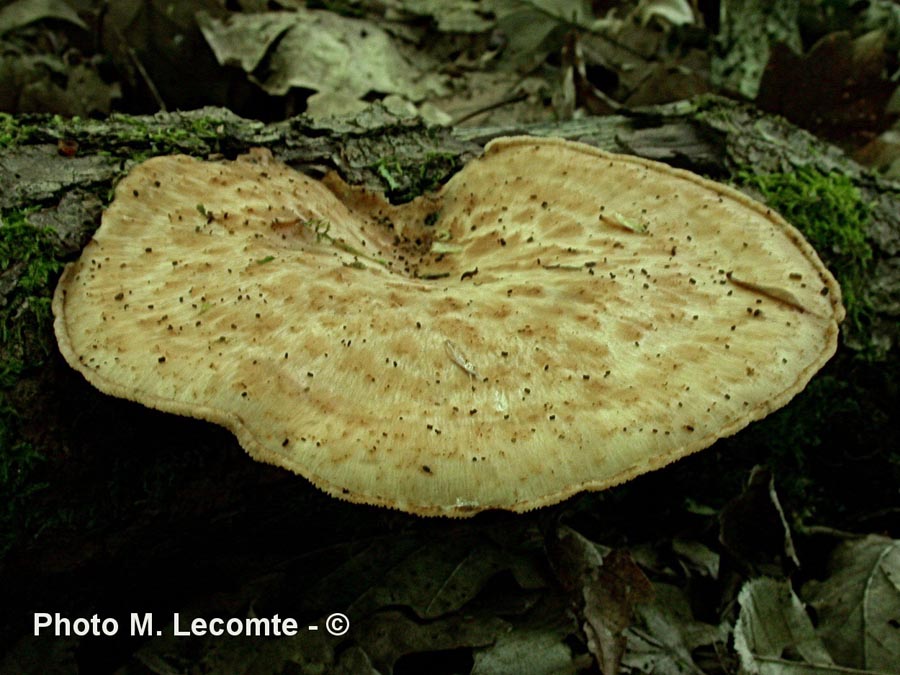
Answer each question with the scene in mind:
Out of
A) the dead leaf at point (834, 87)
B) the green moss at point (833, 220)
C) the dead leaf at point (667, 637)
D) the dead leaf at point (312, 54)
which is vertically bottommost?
the dead leaf at point (667, 637)

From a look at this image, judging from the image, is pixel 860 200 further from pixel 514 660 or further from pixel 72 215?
pixel 72 215

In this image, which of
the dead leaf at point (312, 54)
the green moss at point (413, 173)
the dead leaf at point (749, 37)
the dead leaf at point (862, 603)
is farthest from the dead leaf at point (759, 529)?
the dead leaf at point (749, 37)

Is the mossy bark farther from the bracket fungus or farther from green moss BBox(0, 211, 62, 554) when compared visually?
the bracket fungus

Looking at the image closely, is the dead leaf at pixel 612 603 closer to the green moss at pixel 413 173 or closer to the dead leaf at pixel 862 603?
the dead leaf at pixel 862 603

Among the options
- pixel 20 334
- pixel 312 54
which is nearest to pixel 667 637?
pixel 20 334

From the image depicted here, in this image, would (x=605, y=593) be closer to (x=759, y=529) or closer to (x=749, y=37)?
(x=759, y=529)

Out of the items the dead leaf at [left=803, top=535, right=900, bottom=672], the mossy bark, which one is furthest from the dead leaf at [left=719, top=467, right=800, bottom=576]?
the mossy bark
